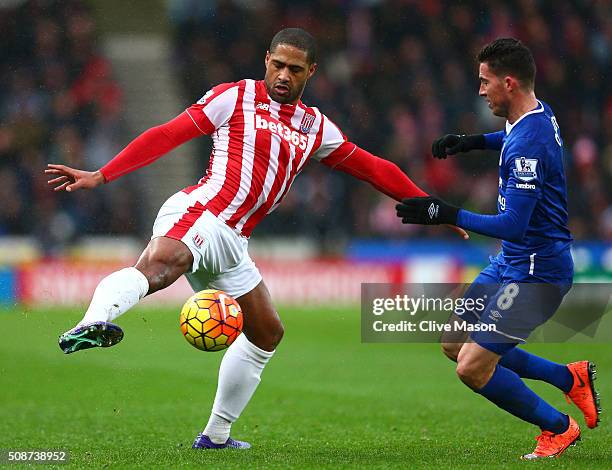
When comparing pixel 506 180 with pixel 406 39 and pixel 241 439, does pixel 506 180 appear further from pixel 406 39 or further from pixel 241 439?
pixel 406 39

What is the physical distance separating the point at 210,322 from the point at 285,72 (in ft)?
5.32

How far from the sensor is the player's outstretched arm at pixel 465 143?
6316 mm

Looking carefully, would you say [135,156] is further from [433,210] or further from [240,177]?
[433,210]

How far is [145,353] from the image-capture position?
458 inches

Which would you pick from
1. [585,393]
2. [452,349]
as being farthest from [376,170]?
[585,393]

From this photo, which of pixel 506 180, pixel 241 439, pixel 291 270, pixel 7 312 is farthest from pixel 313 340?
pixel 506 180

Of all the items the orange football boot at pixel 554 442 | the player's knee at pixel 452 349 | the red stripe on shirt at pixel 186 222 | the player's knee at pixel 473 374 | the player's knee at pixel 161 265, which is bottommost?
the orange football boot at pixel 554 442

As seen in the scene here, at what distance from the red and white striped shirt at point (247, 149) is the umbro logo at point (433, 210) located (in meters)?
0.95

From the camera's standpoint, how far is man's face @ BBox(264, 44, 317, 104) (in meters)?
5.95

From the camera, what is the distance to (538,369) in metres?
6.14

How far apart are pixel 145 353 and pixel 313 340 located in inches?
83.3

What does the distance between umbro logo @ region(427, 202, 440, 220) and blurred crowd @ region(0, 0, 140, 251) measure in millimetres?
10902

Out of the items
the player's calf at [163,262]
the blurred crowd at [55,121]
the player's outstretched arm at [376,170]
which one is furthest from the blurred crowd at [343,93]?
the player's calf at [163,262]

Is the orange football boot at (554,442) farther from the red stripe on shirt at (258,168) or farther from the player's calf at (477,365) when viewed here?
the red stripe on shirt at (258,168)
